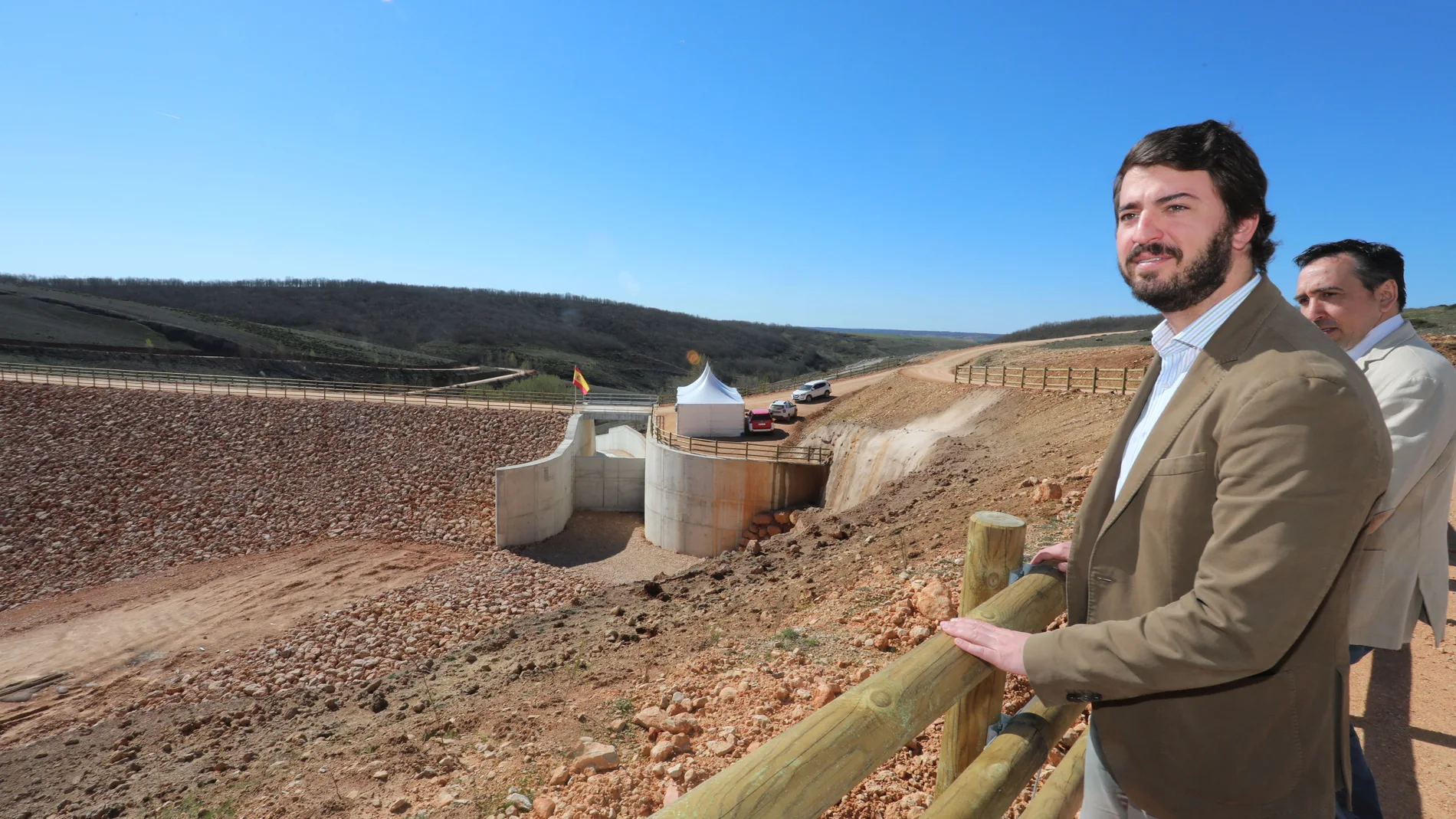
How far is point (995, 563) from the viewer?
8.71 feet

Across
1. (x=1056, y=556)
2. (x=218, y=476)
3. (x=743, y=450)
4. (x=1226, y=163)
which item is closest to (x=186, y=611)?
(x=218, y=476)

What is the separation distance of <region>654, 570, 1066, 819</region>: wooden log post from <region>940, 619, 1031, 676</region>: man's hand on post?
0.44 feet

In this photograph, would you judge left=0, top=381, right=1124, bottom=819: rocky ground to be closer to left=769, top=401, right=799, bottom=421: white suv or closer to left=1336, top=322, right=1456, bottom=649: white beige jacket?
left=1336, top=322, right=1456, bottom=649: white beige jacket

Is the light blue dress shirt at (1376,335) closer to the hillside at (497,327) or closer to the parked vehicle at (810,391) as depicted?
the parked vehicle at (810,391)

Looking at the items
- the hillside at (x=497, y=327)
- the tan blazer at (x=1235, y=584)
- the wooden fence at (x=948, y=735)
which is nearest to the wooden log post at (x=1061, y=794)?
the wooden fence at (x=948, y=735)

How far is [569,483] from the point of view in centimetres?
2594

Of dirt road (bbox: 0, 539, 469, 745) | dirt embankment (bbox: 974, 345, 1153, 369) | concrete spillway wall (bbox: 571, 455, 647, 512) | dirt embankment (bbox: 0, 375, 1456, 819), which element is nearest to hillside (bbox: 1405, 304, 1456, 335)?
dirt embankment (bbox: 974, 345, 1153, 369)

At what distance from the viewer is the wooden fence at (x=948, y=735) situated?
175cm

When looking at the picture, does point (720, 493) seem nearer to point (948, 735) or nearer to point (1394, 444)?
point (948, 735)

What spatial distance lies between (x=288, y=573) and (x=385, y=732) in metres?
14.7

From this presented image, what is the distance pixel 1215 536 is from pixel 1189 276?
0.72 m

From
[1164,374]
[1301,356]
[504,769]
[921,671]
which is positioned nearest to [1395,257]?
[1164,374]

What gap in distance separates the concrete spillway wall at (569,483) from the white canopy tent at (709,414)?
2567 millimetres

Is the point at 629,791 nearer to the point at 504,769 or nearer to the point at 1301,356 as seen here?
the point at 504,769
